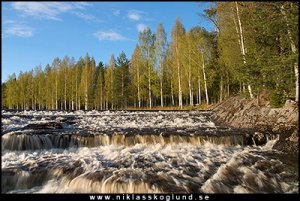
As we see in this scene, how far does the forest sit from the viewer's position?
1312 cm

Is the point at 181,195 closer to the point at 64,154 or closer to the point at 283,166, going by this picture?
the point at 283,166

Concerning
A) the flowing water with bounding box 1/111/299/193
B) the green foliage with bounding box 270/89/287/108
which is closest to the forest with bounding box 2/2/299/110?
the green foliage with bounding box 270/89/287/108

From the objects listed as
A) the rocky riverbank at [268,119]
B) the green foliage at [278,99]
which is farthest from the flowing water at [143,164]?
the green foliage at [278,99]

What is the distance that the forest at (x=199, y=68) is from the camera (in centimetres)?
1312

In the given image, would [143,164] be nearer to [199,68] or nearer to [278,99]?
[278,99]

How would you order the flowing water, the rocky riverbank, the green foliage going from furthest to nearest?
the green foliage < the rocky riverbank < the flowing water

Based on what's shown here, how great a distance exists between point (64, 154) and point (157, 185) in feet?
16.8

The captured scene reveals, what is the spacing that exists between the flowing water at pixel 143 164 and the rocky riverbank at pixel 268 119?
2.26ft

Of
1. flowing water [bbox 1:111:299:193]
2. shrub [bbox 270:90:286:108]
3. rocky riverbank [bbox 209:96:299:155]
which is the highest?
shrub [bbox 270:90:286:108]

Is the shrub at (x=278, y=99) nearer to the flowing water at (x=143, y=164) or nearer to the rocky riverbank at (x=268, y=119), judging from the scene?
the rocky riverbank at (x=268, y=119)

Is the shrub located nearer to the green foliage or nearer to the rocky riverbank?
the green foliage

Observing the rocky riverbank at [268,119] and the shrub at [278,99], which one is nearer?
the rocky riverbank at [268,119]

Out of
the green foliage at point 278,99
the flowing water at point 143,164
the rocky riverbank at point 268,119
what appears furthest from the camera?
the green foliage at point 278,99

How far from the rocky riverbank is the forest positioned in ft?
2.48
